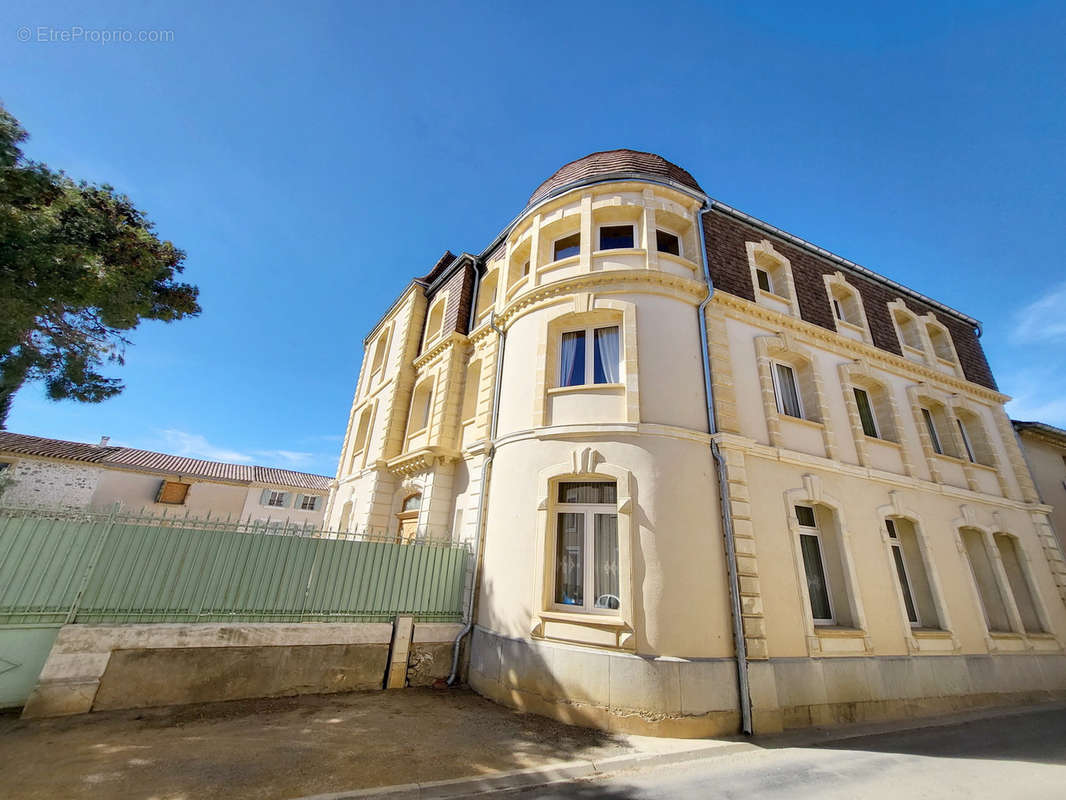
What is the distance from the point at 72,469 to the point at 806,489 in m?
36.8

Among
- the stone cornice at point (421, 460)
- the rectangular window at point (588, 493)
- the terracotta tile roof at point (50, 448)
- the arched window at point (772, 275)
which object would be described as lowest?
the rectangular window at point (588, 493)

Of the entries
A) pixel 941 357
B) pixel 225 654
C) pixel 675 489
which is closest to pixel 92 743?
pixel 225 654

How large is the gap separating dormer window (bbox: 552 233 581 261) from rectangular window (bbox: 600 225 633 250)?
682mm

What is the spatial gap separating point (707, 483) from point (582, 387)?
2.97 metres

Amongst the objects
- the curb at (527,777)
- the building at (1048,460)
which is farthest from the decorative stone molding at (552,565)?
the building at (1048,460)

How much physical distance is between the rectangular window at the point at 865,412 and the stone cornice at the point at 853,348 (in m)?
1.00

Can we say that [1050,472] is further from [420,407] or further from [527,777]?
[420,407]

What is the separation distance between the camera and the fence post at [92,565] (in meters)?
6.16

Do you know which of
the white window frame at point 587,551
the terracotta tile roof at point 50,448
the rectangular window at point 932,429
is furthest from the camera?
the terracotta tile roof at point 50,448

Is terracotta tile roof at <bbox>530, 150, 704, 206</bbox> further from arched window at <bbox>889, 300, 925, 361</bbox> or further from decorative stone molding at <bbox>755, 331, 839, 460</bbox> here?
arched window at <bbox>889, 300, 925, 361</bbox>

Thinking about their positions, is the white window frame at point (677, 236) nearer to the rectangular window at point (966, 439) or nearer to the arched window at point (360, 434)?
the rectangular window at point (966, 439)

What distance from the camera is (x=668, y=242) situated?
1086 cm

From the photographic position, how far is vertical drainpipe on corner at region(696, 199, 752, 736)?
6.61m

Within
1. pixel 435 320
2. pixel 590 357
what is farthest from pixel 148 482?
pixel 590 357
